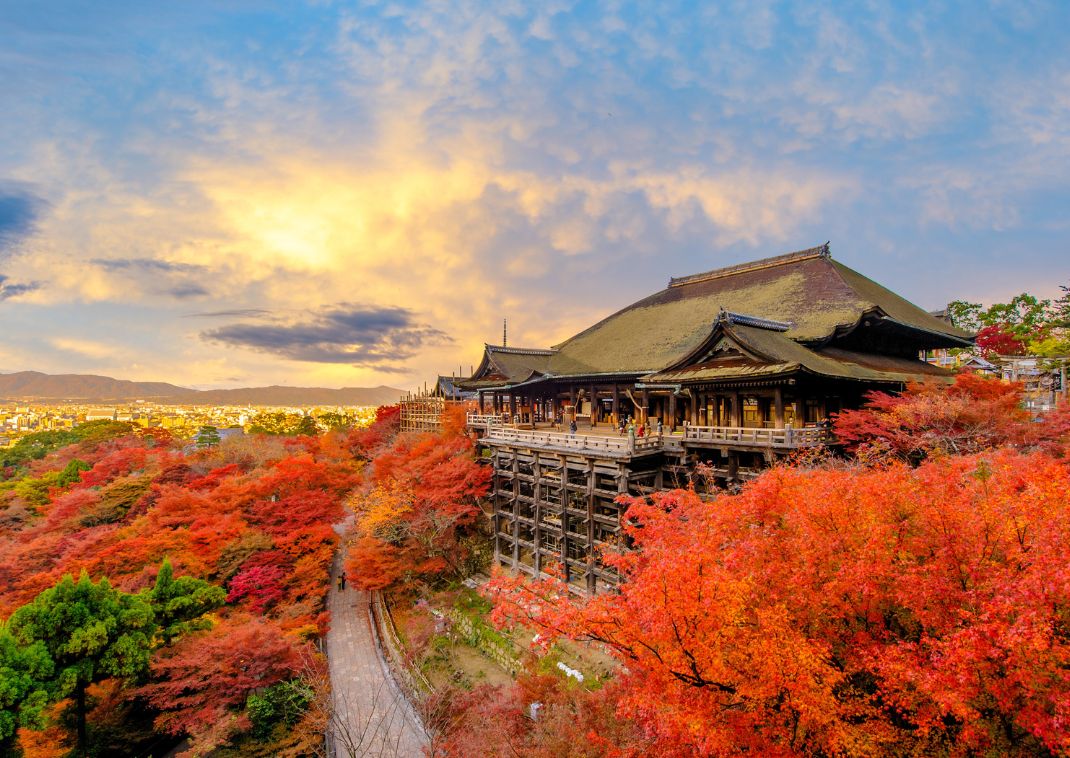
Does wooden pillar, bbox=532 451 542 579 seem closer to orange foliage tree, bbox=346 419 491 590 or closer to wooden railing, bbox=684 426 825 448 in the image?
orange foliage tree, bbox=346 419 491 590

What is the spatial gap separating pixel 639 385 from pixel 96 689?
72.9ft

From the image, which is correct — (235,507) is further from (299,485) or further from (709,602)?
(709,602)

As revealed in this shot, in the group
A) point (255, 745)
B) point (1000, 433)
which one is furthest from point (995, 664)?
point (255, 745)

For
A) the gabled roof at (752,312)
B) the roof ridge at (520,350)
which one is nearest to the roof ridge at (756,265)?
the gabled roof at (752,312)

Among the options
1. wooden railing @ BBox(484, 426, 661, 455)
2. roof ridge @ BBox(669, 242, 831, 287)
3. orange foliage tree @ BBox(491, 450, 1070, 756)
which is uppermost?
roof ridge @ BBox(669, 242, 831, 287)

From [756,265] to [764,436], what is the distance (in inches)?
657

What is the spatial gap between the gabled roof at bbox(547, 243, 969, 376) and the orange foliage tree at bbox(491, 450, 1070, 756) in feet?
37.1

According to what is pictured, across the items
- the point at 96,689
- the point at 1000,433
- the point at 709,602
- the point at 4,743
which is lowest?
the point at 96,689

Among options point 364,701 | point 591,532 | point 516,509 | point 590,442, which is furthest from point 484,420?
point 364,701

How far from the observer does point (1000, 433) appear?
14094 millimetres

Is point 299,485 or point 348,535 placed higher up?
point 299,485

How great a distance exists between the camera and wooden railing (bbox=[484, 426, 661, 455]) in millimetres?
18934

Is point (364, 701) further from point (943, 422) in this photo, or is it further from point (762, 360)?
point (943, 422)

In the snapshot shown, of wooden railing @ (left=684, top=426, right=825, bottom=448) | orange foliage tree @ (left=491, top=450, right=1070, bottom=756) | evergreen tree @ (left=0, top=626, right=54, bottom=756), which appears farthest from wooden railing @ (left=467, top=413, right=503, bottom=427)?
evergreen tree @ (left=0, top=626, right=54, bottom=756)
